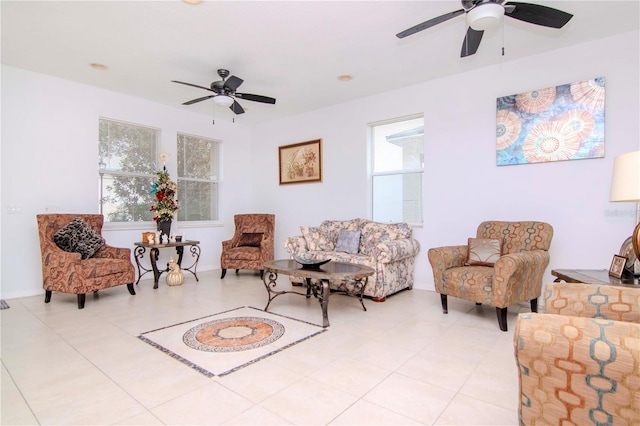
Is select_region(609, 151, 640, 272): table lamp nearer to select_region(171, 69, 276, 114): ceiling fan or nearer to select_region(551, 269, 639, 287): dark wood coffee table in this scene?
select_region(551, 269, 639, 287): dark wood coffee table

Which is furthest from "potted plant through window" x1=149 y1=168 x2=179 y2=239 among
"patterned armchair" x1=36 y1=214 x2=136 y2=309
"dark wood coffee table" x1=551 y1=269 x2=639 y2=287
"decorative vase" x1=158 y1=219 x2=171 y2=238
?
"dark wood coffee table" x1=551 y1=269 x2=639 y2=287

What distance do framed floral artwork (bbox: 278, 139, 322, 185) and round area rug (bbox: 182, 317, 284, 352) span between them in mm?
3026

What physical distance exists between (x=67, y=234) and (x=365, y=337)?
11.6 ft

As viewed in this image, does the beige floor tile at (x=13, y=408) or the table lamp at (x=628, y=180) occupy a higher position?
the table lamp at (x=628, y=180)

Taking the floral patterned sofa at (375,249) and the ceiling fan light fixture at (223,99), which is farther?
the ceiling fan light fixture at (223,99)

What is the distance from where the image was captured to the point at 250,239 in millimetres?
5629

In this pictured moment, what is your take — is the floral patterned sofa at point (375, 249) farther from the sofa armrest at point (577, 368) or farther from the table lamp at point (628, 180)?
the sofa armrest at point (577, 368)

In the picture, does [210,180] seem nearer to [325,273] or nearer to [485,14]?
[325,273]

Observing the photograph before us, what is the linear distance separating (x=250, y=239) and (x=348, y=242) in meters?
1.90

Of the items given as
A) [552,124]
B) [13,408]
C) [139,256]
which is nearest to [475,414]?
[13,408]

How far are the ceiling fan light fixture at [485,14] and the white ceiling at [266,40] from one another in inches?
20.0

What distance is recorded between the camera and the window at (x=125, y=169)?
15.9 ft

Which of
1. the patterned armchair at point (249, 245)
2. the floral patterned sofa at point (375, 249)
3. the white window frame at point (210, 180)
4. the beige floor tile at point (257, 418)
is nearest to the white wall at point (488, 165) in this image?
the floral patterned sofa at point (375, 249)

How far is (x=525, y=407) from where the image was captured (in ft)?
3.72
